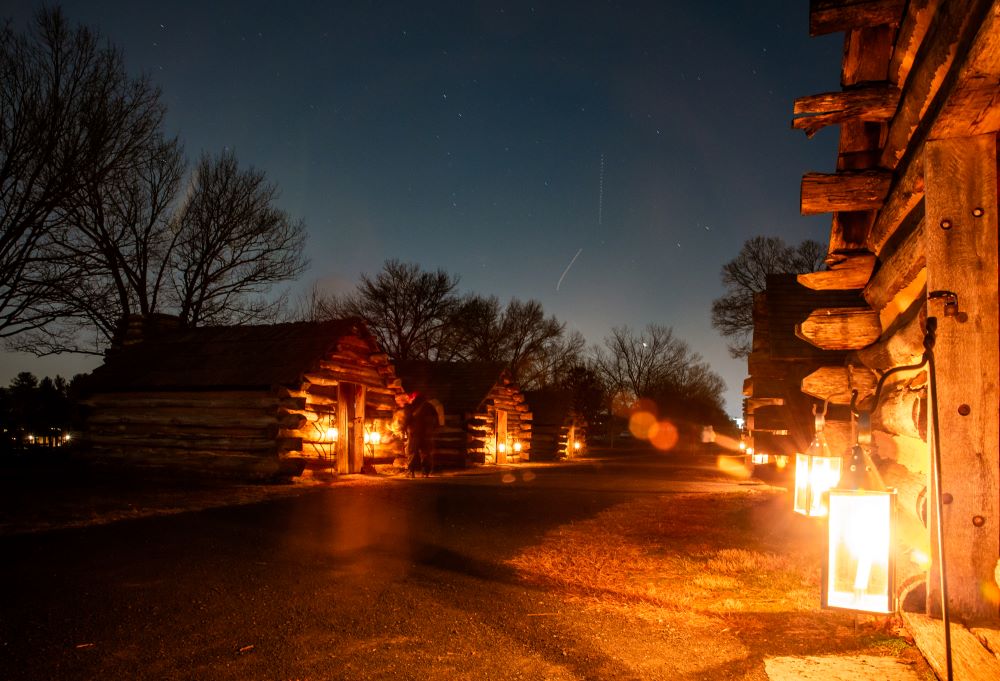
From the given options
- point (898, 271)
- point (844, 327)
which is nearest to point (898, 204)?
point (898, 271)

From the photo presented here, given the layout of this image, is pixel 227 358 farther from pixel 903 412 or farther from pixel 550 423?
pixel 550 423

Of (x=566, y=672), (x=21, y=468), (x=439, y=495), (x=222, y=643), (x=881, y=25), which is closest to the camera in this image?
(x=566, y=672)

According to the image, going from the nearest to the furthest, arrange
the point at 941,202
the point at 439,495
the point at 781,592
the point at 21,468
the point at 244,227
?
the point at 941,202, the point at 781,592, the point at 439,495, the point at 21,468, the point at 244,227

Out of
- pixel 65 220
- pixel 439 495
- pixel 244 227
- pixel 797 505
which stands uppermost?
pixel 244 227

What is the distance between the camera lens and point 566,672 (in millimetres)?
3854

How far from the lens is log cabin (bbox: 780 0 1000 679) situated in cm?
317

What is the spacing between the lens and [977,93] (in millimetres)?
3107

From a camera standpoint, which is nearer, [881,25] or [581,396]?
[881,25]

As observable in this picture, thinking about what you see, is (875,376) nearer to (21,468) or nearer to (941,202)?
(941,202)

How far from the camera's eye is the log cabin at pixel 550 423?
37188 mm

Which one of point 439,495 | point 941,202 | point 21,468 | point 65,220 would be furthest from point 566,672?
point 21,468

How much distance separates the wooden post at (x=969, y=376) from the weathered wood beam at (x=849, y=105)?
168cm

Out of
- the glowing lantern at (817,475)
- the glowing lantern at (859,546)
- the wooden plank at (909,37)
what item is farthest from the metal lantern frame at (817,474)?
the wooden plank at (909,37)

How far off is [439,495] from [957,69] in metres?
12.1
